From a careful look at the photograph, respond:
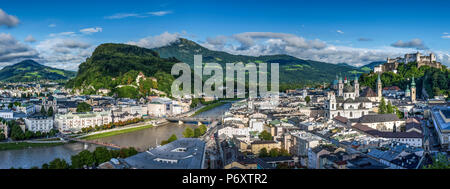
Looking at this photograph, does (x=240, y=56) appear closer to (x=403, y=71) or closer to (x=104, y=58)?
(x=104, y=58)

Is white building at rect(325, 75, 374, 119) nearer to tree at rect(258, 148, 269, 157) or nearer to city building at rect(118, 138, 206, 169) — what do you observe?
tree at rect(258, 148, 269, 157)

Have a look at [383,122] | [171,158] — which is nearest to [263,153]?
[171,158]

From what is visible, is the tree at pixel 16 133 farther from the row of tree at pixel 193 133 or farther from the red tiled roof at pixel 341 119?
the red tiled roof at pixel 341 119

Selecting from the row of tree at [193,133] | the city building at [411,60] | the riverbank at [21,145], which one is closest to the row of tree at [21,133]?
the riverbank at [21,145]

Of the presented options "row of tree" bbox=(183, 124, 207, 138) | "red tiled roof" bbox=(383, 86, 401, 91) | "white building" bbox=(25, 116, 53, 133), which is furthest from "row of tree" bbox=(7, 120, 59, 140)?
"red tiled roof" bbox=(383, 86, 401, 91)

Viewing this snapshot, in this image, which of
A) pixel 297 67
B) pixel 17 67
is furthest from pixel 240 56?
pixel 17 67

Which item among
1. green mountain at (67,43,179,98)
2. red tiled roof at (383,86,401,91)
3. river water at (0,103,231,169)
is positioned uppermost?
green mountain at (67,43,179,98)
